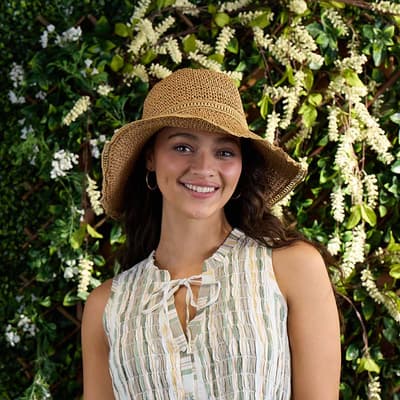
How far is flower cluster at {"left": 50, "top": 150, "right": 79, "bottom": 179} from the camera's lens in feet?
7.07

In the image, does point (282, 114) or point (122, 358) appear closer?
A: point (122, 358)

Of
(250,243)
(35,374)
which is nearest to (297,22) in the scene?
(250,243)

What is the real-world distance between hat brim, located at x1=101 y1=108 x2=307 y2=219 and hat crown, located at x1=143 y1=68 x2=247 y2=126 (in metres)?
0.03

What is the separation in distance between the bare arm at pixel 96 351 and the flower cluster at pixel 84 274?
36cm

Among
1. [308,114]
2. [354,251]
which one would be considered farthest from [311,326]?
[308,114]

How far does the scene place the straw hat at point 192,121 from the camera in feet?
4.93

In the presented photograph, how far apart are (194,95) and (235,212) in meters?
0.32

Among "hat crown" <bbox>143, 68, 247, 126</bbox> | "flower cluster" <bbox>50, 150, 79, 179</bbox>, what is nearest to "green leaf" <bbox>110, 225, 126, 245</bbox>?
"flower cluster" <bbox>50, 150, 79, 179</bbox>

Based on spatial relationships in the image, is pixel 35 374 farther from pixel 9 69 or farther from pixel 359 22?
pixel 359 22

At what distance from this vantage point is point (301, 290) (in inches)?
60.3

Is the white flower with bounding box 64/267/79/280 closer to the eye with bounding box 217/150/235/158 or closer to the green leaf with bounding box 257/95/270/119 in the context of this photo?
the green leaf with bounding box 257/95/270/119

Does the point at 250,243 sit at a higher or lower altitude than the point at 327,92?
lower

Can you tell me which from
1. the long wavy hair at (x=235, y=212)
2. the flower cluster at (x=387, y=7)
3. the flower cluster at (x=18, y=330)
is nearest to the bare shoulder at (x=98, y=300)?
the long wavy hair at (x=235, y=212)

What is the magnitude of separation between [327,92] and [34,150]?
87 cm
